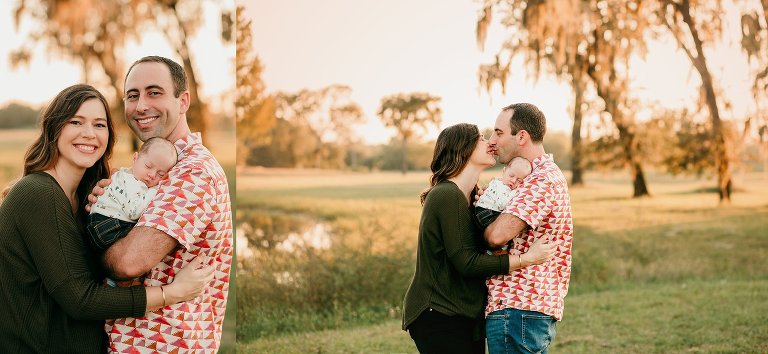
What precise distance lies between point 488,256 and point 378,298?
495 cm

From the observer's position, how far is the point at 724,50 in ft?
27.0

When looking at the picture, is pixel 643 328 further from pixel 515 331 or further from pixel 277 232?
pixel 515 331

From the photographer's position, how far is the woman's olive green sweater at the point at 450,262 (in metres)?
2.96

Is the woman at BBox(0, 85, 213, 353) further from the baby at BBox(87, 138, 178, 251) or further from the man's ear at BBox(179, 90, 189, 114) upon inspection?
the man's ear at BBox(179, 90, 189, 114)

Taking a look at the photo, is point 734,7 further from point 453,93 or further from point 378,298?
point 378,298

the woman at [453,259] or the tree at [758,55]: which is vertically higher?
the tree at [758,55]

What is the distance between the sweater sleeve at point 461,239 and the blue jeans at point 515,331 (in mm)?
177

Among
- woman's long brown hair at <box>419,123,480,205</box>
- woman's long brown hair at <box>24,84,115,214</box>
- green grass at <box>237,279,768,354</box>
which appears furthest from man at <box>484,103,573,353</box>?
green grass at <box>237,279,768,354</box>

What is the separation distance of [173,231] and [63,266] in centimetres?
32

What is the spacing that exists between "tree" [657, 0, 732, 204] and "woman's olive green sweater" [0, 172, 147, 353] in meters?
7.33

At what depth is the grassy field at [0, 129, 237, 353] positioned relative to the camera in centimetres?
901

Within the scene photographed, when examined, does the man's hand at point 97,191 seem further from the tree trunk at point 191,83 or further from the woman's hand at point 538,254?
the tree trunk at point 191,83

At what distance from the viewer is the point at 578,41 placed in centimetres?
852

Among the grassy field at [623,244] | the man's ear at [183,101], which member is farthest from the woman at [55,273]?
the grassy field at [623,244]
